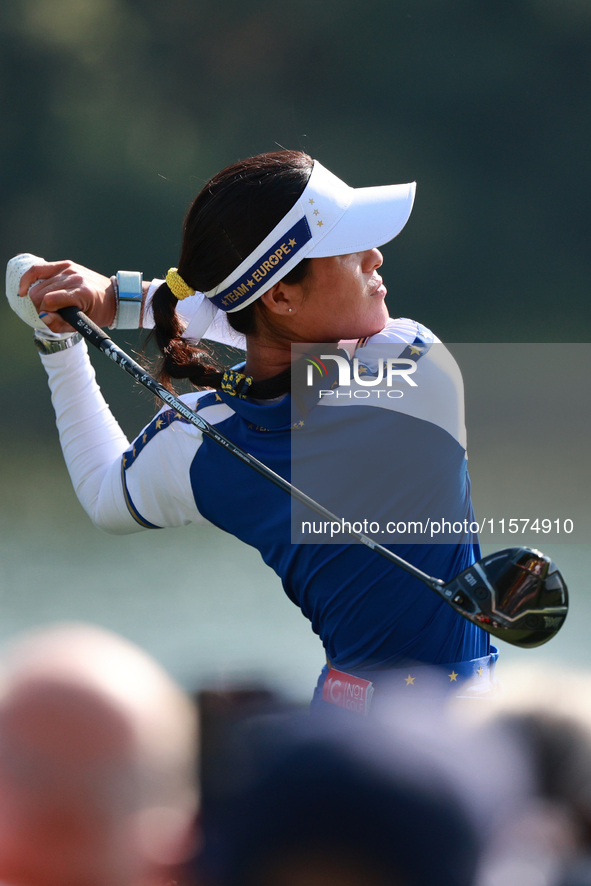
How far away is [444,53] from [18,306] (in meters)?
4.47

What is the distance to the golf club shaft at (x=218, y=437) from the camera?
865 millimetres

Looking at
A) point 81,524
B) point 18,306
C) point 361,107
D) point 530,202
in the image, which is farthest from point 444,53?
point 18,306

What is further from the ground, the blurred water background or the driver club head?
the blurred water background

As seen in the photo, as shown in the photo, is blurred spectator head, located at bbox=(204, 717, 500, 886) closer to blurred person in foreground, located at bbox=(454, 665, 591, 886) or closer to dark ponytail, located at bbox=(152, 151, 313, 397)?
blurred person in foreground, located at bbox=(454, 665, 591, 886)

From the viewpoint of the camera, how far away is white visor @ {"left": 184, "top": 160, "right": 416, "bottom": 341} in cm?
90

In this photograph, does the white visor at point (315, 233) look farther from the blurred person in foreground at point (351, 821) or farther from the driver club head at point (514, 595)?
the blurred person in foreground at point (351, 821)

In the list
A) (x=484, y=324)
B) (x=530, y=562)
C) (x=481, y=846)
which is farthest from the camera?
(x=484, y=324)

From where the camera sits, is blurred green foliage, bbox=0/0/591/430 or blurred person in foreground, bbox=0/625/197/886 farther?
blurred green foliage, bbox=0/0/591/430

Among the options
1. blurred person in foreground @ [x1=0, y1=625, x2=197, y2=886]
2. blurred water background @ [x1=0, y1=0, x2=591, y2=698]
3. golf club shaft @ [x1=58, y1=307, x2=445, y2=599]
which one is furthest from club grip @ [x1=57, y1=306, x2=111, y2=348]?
blurred water background @ [x1=0, y1=0, x2=591, y2=698]

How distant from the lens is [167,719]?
81cm

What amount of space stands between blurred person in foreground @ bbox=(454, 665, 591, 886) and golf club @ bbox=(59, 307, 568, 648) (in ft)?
0.18

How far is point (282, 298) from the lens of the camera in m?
0.95

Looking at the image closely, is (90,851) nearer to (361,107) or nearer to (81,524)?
(81,524)

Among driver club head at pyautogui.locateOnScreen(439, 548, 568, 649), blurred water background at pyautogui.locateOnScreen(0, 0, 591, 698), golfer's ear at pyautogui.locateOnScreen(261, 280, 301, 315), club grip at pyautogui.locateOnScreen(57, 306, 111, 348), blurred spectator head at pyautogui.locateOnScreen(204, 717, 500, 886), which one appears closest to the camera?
blurred spectator head at pyautogui.locateOnScreen(204, 717, 500, 886)
